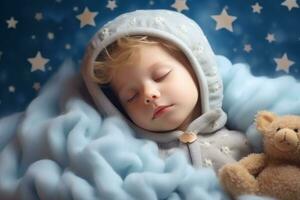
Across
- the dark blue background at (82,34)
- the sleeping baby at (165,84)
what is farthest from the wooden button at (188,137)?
the dark blue background at (82,34)

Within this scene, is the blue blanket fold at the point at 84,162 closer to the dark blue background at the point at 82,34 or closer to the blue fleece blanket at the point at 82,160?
the blue fleece blanket at the point at 82,160

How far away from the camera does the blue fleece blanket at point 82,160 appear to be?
867mm

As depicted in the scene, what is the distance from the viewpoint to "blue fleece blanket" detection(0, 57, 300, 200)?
867mm

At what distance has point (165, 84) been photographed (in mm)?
968

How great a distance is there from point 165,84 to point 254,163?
20 centimetres

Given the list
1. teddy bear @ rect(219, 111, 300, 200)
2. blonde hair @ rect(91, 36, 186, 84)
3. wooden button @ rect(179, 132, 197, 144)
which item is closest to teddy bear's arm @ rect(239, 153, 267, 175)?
teddy bear @ rect(219, 111, 300, 200)

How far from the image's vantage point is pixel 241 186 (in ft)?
2.84

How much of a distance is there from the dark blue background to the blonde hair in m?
0.16

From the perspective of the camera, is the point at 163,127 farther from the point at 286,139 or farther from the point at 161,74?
the point at 286,139

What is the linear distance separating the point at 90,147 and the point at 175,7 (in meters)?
0.42

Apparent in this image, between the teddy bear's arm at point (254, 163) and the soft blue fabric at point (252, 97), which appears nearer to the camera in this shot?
the teddy bear's arm at point (254, 163)

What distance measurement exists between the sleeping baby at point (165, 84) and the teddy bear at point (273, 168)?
0.09 meters

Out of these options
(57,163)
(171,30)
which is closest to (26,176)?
(57,163)

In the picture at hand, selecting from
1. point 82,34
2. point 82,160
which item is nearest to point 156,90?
point 82,160
